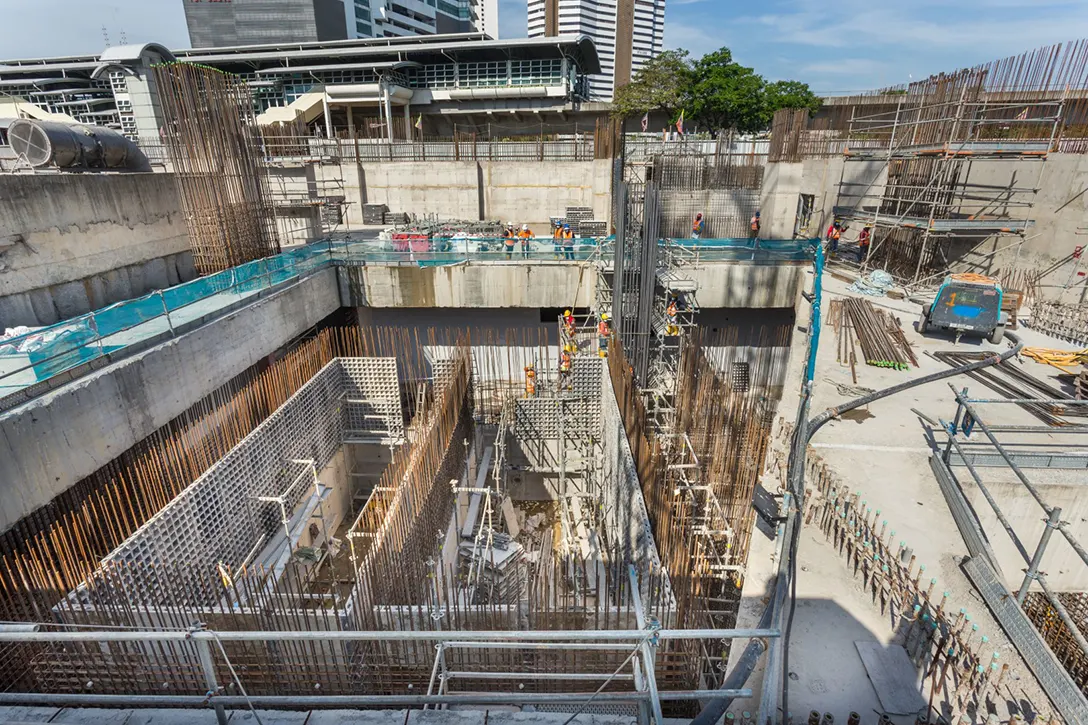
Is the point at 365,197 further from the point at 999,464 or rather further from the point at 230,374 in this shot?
the point at 999,464

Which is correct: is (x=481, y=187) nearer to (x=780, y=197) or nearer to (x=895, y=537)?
(x=780, y=197)

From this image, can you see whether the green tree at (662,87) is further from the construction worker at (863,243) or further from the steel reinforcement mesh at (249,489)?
the steel reinforcement mesh at (249,489)

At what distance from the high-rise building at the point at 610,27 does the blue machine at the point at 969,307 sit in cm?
11230

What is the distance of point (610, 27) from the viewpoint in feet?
490

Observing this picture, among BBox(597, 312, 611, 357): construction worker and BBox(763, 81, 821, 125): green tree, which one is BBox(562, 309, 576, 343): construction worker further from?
BBox(763, 81, 821, 125): green tree

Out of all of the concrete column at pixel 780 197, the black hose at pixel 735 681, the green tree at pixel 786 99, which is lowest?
the black hose at pixel 735 681

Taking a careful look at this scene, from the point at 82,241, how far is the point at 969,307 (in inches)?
699

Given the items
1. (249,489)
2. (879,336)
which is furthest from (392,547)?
(879,336)

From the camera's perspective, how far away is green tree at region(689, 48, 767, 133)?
108ft

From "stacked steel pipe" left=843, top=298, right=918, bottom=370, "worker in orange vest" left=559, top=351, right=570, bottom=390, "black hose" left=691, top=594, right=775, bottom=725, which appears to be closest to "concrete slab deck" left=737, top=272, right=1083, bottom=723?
"stacked steel pipe" left=843, top=298, right=918, bottom=370

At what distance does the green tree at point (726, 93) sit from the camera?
32969 mm

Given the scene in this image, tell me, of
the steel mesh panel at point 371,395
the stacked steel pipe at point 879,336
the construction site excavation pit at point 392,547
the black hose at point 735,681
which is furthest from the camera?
the steel mesh panel at point 371,395

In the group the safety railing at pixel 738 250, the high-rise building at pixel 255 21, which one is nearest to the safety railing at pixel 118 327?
the safety railing at pixel 738 250

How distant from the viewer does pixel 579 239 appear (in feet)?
46.2
